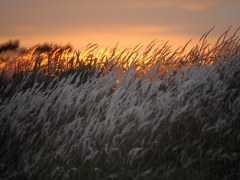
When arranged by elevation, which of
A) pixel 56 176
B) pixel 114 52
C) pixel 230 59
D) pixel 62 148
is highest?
pixel 114 52

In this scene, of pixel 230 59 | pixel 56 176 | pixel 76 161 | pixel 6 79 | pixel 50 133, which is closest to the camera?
pixel 56 176

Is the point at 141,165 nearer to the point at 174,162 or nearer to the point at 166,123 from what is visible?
the point at 174,162

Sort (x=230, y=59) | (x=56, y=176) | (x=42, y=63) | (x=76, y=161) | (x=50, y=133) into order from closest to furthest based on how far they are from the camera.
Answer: (x=56, y=176) → (x=76, y=161) → (x=50, y=133) → (x=230, y=59) → (x=42, y=63)

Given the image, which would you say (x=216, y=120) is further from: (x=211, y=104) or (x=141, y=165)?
(x=141, y=165)

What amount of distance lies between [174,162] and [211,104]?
119 centimetres

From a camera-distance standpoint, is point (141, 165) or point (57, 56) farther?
point (57, 56)

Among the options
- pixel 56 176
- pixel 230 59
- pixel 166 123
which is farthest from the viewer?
pixel 230 59

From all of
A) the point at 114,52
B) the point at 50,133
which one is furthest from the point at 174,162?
the point at 114,52

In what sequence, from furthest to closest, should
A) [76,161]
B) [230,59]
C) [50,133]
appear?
[230,59], [50,133], [76,161]

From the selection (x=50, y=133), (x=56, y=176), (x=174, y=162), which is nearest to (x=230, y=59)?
(x=174, y=162)

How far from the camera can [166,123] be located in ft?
18.8

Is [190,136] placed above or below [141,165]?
above

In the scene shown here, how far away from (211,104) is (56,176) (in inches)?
95.2

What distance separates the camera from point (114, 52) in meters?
8.82
